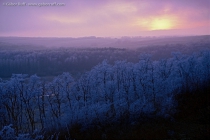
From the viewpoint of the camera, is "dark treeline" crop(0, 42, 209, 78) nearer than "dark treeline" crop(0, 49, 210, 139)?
No

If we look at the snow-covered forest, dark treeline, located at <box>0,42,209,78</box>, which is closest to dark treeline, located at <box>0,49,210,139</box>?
the snow-covered forest

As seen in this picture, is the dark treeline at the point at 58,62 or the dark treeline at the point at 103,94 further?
the dark treeline at the point at 58,62

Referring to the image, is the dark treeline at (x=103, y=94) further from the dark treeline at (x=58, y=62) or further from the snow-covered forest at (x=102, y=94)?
the dark treeline at (x=58, y=62)

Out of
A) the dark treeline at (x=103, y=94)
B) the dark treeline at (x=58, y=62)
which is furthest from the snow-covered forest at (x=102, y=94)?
the dark treeline at (x=58, y=62)

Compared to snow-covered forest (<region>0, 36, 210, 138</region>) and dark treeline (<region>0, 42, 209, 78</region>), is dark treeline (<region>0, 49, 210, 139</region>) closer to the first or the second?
snow-covered forest (<region>0, 36, 210, 138</region>)

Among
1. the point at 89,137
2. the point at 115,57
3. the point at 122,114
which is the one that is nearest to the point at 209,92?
the point at 122,114

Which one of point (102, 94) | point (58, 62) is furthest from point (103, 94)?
point (58, 62)

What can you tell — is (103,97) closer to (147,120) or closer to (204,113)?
(147,120)

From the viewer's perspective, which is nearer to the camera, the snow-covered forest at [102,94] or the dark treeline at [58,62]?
the snow-covered forest at [102,94]
